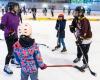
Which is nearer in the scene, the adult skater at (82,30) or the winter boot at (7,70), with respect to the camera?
the winter boot at (7,70)

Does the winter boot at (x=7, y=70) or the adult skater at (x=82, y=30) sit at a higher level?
the adult skater at (x=82, y=30)

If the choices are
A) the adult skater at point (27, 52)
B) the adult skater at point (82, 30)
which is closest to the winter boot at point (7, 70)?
the adult skater at point (82, 30)

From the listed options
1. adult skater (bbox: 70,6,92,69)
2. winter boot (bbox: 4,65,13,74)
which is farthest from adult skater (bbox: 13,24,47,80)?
adult skater (bbox: 70,6,92,69)

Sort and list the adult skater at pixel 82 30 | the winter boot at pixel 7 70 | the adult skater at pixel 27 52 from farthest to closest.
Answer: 1. the adult skater at pixel 82 30
2. the winter boot at pixel 7 70
3. the adult skater at pixel 27 52

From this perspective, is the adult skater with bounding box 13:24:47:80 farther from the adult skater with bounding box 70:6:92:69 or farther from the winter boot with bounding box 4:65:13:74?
the adult skater with bounding box 70:6:92:69

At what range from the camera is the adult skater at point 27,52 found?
3408mm

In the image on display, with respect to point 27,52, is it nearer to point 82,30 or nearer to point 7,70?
point 7,70

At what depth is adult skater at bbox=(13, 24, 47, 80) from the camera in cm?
341

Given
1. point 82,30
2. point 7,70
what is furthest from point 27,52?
point 82,30

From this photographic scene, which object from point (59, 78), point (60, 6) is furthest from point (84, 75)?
point (60, 6)

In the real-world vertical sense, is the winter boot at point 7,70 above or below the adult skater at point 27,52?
below

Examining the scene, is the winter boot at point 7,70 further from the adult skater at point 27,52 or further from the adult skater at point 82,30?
the adult skater at point 27,52

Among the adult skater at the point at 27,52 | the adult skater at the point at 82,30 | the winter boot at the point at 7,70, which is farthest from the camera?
the adult skater at the point at 82,30

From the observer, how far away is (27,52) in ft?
11.4
